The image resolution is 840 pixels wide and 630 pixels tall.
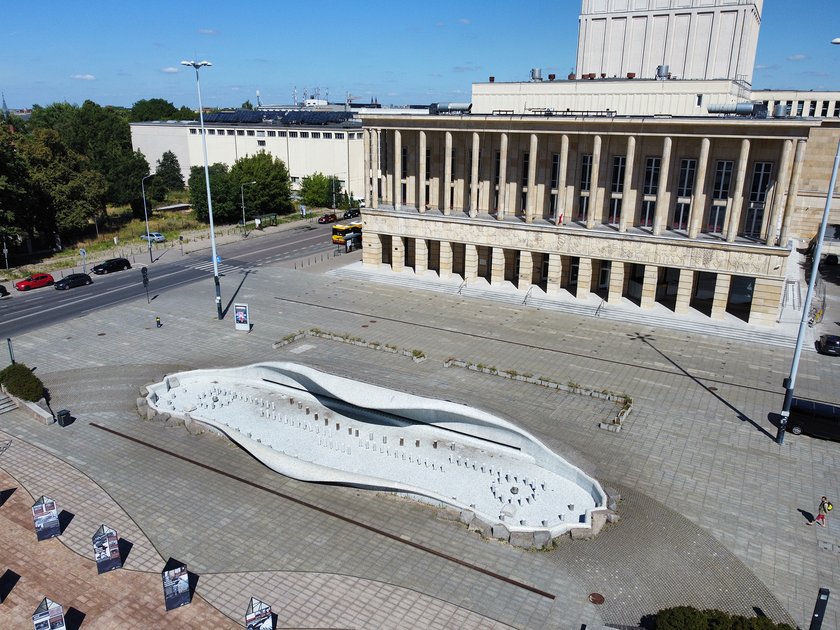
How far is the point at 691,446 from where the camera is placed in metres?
28.1

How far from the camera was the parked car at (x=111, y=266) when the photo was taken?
59.7 metres

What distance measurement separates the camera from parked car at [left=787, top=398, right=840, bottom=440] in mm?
28531

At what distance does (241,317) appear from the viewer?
41.9 metres

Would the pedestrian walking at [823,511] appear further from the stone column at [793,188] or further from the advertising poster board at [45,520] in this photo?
the advertising poster board at [45,520]

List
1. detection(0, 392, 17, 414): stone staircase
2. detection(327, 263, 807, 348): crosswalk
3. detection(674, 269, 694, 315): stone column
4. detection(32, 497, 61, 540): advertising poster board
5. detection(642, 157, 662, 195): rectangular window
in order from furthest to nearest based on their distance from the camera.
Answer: detection(642, 157, 662, 195): rectangular window, detection(674, 269, 694, 315): stone column, detection(327, 263, 807, 348): crosswalk, detection(0, 392, 17, 414): stone staircase, detection(32, 497, 61, 540): advertising poster board

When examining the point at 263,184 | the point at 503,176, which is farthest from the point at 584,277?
the point at 263,184

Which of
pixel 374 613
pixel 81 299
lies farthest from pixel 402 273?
pixel 374 613

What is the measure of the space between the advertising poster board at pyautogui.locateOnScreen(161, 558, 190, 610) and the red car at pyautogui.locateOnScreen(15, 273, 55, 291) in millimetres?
45893

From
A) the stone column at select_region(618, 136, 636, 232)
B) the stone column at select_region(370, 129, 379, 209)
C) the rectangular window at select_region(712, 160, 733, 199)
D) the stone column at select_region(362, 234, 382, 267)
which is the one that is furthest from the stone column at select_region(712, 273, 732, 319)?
the stone column at select_region(370, 129, 379, 209)

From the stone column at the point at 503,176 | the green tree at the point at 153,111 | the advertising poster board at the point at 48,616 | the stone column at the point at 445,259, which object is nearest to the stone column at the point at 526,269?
the stone column at the point at 503,176

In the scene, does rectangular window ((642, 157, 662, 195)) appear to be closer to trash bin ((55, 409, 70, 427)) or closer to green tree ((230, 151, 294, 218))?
trash bin ((55, 409, 70, 427))

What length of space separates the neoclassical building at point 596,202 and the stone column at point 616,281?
0.36 feet

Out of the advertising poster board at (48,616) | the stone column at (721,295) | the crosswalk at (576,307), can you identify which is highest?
the stone column at (721,295)

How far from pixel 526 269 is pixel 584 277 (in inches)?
197
